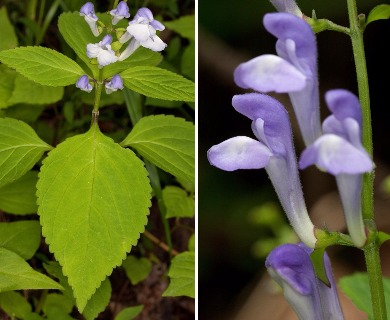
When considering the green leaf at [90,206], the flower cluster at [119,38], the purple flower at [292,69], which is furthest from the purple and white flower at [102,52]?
the purple flower at [292,69]

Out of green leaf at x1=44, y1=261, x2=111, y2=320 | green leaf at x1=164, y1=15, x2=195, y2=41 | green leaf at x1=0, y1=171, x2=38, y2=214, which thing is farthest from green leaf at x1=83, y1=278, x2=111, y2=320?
green leaf at x1=164, y1=15, x2=195, y2=41

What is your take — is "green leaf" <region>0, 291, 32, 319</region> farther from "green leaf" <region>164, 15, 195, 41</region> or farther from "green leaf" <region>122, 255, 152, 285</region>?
"green leaf" <region>164, 15, 195, 41</region>

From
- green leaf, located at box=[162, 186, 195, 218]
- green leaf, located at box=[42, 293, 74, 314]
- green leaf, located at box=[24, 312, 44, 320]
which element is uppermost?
green leaf, located at box=[162, 186, 195, 218]

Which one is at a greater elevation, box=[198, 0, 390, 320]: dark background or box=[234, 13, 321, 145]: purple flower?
box=[234, 13, 321, 145]: purple flower

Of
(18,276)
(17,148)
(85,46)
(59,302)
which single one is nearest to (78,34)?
(85,46)

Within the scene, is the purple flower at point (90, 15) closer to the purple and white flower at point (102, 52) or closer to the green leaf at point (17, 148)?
the purple and white flower at point (102, 52)

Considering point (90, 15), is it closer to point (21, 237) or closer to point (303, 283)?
point (21, 237)
